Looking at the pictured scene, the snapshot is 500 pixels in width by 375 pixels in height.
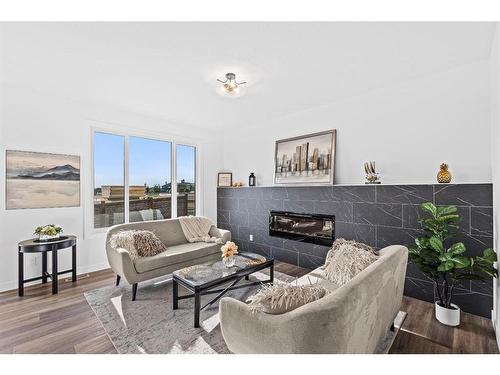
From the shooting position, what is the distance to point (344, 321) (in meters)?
1.19

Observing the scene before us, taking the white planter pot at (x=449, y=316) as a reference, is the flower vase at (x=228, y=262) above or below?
above

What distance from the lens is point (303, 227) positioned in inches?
159

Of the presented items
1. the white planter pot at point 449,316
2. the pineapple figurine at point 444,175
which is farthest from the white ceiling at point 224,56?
the white planter pot at point 449,316

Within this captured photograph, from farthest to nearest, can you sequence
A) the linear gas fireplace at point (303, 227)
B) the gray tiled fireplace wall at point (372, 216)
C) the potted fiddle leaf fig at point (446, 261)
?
the linear gas fireplace at point (303, 227), the gray tiled fireplace wall at point (372, 216), the potted fiddle leaf fig at point (446, 261)

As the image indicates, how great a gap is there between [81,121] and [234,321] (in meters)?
3.87

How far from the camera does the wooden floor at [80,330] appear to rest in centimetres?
196

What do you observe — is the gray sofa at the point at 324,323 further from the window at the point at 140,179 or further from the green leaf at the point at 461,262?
the window at the point at 140,179

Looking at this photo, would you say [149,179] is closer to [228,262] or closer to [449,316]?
[228,262]

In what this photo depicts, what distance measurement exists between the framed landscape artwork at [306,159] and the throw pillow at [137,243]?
2.35m

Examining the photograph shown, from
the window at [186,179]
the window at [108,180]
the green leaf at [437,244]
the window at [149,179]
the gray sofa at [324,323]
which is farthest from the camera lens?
the window at [186,179]

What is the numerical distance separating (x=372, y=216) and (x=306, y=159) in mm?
1398

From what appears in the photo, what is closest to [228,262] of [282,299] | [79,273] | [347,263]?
[347,263]
